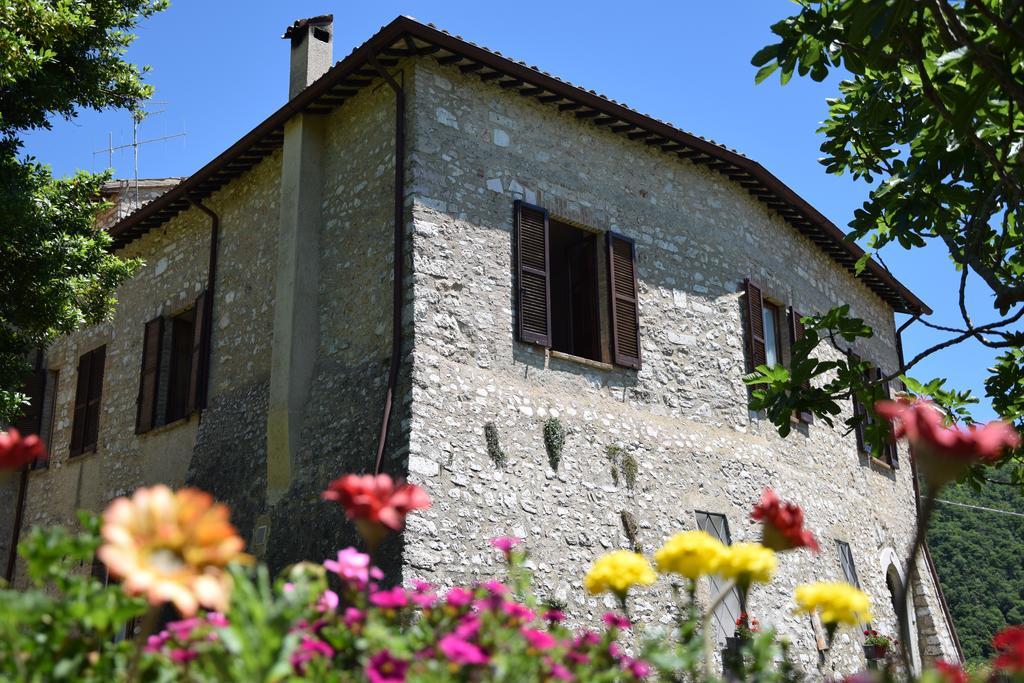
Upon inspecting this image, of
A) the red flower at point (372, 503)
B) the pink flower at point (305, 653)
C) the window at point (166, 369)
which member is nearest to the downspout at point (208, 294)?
the window at point (166, 369)

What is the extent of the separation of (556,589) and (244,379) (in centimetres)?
391

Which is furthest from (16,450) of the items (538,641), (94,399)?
(94,399)

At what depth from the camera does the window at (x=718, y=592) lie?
9953 millimetres

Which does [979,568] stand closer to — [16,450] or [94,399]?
[94,399]

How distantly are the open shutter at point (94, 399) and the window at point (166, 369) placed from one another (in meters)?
1.26

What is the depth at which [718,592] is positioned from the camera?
1002 cm

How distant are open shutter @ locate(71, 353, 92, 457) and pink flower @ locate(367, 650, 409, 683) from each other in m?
11.6

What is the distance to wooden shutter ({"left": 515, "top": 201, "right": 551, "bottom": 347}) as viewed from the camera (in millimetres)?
9391

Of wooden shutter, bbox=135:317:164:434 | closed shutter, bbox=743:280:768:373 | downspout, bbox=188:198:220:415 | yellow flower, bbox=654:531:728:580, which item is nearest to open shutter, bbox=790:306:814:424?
closed shutter, bbox=743:280:768:373

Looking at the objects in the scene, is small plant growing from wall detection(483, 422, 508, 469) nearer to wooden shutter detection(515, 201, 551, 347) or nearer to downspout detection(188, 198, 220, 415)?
wooden shutter detection(515, 201, 551, 347)

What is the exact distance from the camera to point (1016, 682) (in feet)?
7.68

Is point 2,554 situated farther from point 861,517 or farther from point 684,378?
point 861,517

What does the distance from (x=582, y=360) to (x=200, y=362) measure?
425 cm

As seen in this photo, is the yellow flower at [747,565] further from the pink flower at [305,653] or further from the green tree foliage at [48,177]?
the green tree foliage at [48,177]
